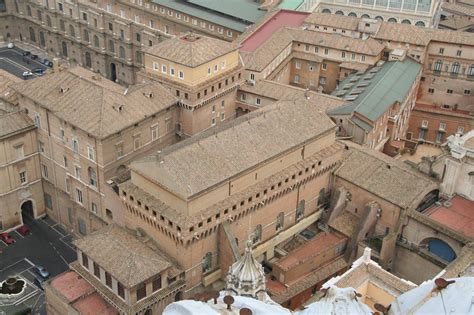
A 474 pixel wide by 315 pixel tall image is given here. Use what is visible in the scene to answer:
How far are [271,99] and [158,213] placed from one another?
33.0 metres

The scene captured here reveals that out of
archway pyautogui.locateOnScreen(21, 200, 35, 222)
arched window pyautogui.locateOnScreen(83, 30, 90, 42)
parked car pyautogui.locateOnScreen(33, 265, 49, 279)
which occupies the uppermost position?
arched window pyautogui.locateOnScreen(83, 30, 90, 42)

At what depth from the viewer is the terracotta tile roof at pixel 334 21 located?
11706 cm

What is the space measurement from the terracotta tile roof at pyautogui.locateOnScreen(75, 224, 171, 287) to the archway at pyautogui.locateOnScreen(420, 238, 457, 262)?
102ft

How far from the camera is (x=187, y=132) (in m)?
89.8

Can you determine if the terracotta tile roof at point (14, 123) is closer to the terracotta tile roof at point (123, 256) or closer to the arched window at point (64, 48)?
the terracotta tile roof at point (123, 256)

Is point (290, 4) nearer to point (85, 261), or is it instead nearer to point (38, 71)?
point (38, 71)

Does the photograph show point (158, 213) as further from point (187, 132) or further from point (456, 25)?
point (456, 25)

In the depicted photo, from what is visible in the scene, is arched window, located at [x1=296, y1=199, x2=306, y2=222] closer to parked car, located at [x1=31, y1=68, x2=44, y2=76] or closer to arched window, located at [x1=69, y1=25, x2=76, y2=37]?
parked car, located at [x1=31, y1=68, x2=44, y2=76]

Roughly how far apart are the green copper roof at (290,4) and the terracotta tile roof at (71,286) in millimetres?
73019

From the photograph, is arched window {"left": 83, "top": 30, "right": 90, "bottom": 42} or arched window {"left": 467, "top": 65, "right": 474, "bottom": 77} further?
arched window {"left": 83, "top": 30, "right": 90, "bottom": 42}

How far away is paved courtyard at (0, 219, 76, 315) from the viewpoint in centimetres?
7938

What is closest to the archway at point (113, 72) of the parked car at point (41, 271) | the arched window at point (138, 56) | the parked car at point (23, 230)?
the arched window at point (138, 56)

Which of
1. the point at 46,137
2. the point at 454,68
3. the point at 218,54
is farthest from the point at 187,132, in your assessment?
the point at 454,68

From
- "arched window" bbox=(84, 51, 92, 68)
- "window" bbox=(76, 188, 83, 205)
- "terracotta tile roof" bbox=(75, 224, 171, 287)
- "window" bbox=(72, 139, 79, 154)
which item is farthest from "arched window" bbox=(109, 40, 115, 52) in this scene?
"terracotta tile roof" bbox=(75, 224, 171, 287)
